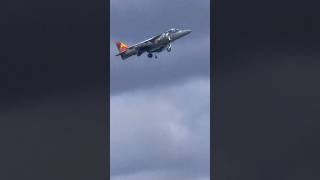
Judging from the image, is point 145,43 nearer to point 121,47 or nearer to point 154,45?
point 154,45

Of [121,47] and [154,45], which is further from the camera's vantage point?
[121,47]

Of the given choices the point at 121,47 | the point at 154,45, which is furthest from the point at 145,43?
the point at 121,47

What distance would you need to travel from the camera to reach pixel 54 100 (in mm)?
78312

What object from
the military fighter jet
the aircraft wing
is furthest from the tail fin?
the aircraft wing

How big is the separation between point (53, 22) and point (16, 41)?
3.66 meters

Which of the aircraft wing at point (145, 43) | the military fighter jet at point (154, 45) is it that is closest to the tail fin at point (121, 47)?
the military fighter jet at point (154, 45)

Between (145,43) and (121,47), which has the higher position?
(145,43)

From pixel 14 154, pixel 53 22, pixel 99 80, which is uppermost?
pixel 53 22

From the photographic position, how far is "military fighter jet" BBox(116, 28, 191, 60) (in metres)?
120

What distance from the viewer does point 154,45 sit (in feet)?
394

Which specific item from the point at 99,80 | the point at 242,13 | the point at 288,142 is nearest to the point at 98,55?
the point at 99,80

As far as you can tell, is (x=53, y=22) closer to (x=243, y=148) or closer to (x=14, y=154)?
(x=14, y=154)

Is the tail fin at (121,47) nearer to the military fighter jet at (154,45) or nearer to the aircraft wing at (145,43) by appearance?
the military fighter jet at (154,45)

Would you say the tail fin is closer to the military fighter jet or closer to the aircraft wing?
the military fighter jet
